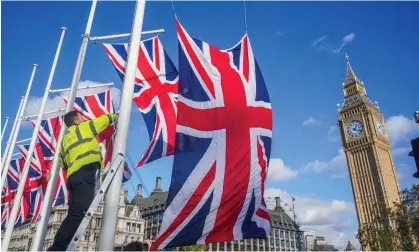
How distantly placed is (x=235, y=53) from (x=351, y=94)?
101755mm

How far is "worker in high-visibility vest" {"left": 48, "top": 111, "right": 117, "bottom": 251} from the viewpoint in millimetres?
4293

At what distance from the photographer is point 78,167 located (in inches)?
181

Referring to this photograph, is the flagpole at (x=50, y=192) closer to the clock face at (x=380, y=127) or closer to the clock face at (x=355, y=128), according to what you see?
the clock face at (x=355, y=128)

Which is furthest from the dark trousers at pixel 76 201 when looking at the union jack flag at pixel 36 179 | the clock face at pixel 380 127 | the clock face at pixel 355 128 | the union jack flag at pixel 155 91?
the clock face at pixel 380 127

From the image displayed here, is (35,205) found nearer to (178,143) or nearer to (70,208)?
(178,143)

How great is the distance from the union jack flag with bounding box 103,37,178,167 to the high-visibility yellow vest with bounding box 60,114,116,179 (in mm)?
5278

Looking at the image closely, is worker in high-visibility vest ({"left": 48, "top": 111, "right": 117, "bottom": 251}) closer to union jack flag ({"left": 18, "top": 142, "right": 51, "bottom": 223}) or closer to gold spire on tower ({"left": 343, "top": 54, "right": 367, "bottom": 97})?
union jack flag ({"left": 18, "top": 142, "right": 51, "bottom": 223})

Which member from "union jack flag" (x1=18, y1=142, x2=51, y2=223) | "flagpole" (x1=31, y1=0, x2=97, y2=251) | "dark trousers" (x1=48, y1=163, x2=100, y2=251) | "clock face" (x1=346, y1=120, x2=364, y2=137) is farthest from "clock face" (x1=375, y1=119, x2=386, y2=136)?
"dark trousers" (x1=48, y1=163, x2=100, y2=251)

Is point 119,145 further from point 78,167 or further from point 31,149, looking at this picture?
point 31,149

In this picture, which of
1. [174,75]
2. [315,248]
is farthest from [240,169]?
[315,248]

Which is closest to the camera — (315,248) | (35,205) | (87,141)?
(87,141)

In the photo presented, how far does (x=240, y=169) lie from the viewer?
700 cm

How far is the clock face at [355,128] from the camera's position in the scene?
93.9 m

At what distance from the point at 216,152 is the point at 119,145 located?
2.33m
